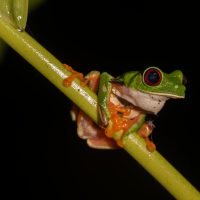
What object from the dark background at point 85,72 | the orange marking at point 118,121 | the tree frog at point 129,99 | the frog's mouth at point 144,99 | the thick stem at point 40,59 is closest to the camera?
the thick stem at point 40,59

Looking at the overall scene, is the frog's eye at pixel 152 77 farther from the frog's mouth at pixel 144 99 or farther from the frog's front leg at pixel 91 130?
the frog's front leg at pixel 91 130

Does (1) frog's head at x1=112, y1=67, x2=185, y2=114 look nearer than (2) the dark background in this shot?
Yes

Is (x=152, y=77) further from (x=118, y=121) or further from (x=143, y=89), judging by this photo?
(x=118, y=121)

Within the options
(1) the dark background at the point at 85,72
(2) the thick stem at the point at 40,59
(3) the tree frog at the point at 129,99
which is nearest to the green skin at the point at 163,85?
(3) the tree frog at the point at 129,99

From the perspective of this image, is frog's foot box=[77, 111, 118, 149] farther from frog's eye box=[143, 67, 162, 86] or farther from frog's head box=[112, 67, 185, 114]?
frog's eye box=[143, 67, 162, 86]

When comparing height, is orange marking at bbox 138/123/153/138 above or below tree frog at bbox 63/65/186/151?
below

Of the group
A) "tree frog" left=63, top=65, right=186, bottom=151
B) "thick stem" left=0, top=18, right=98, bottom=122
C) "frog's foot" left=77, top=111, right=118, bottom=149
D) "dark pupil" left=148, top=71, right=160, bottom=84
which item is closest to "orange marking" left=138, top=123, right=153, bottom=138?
"tree frog" left=63, top=65, right=186, bottom=151

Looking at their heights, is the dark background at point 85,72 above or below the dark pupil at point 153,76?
below

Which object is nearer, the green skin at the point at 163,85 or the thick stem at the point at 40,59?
the thick stem at the point at 40,59
